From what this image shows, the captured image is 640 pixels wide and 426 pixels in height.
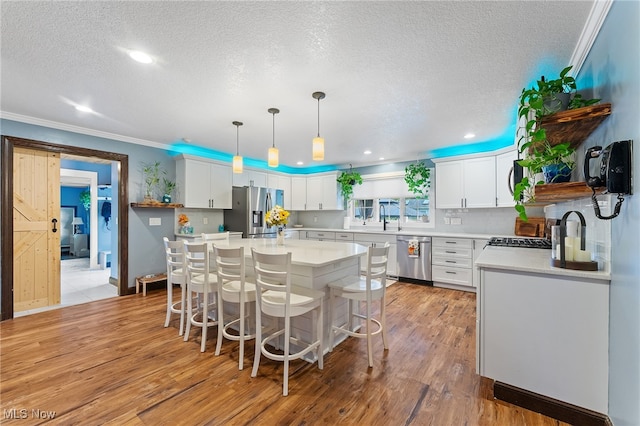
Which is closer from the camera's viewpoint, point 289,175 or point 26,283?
point 26,283

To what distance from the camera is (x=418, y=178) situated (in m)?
5.45

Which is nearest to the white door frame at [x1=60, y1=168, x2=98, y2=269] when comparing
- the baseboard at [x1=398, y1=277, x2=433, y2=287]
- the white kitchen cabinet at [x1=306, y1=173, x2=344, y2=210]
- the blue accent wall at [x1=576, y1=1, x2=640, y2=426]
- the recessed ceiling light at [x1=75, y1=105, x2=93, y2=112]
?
the recessed ceiling light at [x1=75, y1=105, x2=93, y2=112]

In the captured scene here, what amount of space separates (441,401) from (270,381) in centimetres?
122

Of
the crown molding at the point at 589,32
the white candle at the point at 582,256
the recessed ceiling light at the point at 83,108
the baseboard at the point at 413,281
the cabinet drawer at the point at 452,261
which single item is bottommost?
the baseboard at the point at 413,281

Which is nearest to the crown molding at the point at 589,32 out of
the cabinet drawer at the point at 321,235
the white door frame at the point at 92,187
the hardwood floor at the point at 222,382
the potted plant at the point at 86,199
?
the hardwood floor at the point at 222,382

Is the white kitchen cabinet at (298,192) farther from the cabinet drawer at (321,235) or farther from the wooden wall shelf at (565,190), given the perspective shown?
the wooden wall shelf at (565,190)

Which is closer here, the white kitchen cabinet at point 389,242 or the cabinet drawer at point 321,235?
the white kitchen cabinet at point 389,242

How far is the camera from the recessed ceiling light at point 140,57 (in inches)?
80.4

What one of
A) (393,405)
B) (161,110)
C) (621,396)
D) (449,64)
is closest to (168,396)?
(393,405)

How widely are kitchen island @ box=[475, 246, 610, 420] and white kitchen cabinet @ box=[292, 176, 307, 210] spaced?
16.9ft

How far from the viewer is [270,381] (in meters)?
2.08

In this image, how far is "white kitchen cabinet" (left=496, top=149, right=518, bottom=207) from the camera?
4223 mm

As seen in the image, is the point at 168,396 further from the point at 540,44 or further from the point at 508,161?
the point at 508,161

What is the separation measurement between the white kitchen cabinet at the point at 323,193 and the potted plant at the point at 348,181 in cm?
15
